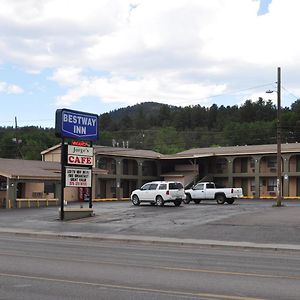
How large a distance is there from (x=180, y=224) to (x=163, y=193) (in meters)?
12.7

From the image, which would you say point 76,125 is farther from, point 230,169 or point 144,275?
point 230,169

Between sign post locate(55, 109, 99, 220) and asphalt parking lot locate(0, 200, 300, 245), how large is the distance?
2603 millimetres

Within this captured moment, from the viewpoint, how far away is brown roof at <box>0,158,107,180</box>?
43.8 meters

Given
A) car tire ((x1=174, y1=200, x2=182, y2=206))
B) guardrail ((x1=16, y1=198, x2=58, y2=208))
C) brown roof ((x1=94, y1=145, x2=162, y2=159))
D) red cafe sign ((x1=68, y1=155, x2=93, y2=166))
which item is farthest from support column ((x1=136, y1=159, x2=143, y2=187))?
red cafe sign ((x1=68, y1=155, x2=93, y2=166))

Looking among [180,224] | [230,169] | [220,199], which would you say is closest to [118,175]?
[230,169]

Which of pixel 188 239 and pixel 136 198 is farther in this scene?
pixel 136 198

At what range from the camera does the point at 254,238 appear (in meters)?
22.5

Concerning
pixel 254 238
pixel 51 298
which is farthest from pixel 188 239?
pixel 51 298

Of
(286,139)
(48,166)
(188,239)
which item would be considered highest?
(286,139)

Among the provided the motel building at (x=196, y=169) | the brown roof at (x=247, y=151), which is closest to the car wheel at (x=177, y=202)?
the motel building at (x=196, y=169)

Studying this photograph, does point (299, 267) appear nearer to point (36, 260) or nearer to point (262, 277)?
point (262, 277)

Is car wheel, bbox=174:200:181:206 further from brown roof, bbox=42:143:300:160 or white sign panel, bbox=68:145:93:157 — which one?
brown roof, bbox=42:143:300:160

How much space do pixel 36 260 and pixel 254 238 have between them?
440 inches

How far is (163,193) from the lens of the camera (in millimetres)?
40406
